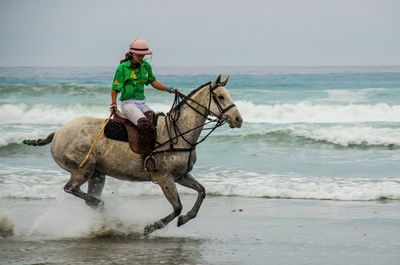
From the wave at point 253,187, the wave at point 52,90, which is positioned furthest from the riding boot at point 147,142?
the wave at point 52,90

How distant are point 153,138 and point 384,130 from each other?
49.4 feet

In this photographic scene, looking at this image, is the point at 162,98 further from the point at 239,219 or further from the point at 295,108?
the point at 239,219

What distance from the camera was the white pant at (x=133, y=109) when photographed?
11.1m

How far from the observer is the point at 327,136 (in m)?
24.0

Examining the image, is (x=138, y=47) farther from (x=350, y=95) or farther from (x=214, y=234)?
(x=350, y=95)

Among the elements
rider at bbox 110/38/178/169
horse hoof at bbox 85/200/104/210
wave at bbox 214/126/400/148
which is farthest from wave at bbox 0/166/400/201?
wave at bbox 214/126/400/148

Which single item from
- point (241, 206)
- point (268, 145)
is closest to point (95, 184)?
point (241, 206)

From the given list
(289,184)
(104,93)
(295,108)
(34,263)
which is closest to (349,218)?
(289,184)

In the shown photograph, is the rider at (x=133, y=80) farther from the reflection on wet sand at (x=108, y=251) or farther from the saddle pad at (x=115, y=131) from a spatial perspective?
the reflection on wet sand at (x=108, y=251)

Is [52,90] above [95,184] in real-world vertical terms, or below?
below

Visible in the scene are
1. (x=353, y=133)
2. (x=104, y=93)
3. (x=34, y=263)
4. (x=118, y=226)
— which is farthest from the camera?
(x=104, y=93)

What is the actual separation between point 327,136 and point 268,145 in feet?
7.15

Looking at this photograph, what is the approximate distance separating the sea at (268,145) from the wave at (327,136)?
3 centimetres

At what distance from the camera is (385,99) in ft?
119
